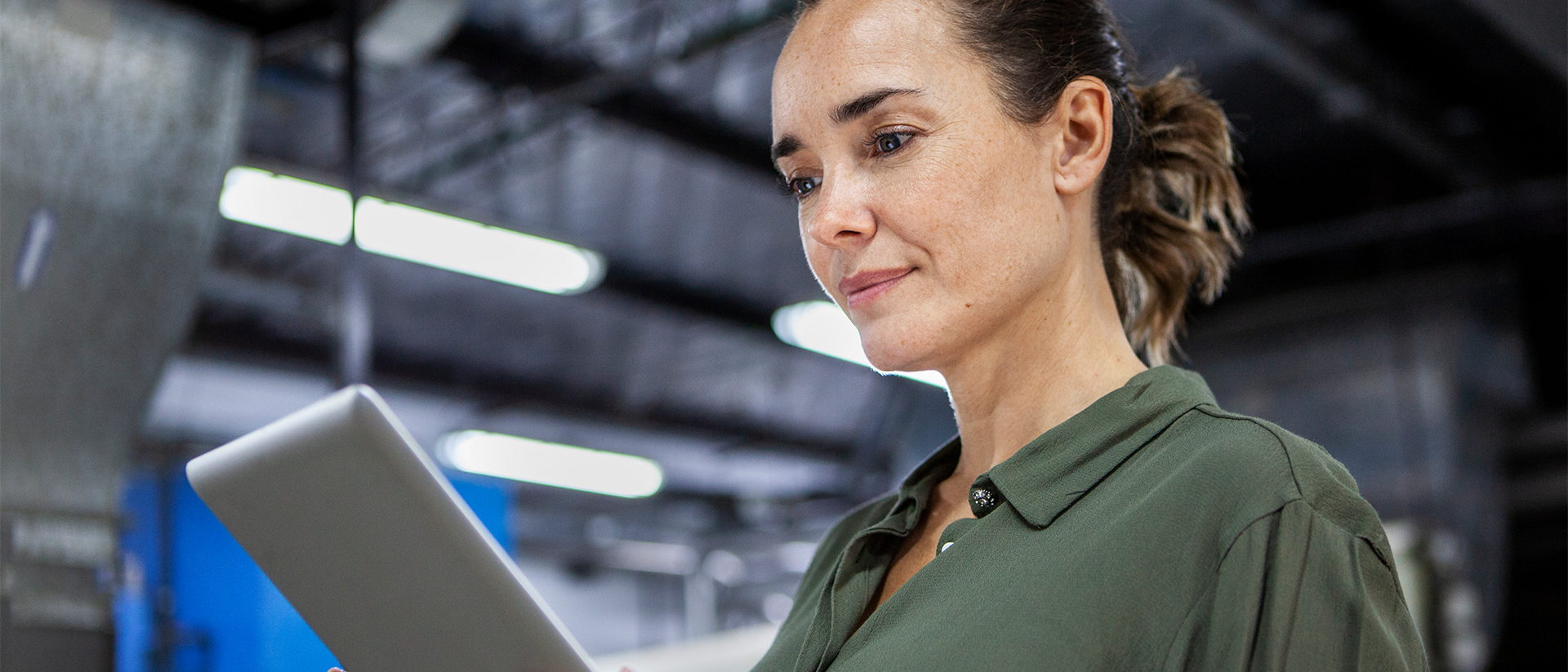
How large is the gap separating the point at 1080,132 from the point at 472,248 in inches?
249

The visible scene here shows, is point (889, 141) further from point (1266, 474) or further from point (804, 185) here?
point (1266, 474)

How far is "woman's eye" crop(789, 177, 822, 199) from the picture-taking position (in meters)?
1.13

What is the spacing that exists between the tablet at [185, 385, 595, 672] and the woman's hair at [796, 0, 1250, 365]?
542mm

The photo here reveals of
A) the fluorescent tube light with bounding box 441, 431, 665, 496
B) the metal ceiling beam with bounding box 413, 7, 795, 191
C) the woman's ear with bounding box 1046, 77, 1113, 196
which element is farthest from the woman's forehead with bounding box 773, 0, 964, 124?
the fluorescent tube light with bounding box 441, 431, 665, 496

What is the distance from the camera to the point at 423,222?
22.7 ft

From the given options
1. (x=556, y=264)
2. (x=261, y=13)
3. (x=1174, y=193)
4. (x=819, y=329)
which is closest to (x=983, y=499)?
(x=1174, y=193)

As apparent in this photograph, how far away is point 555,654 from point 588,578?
55.8ft

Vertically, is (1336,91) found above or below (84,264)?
above

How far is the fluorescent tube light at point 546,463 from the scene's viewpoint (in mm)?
11984

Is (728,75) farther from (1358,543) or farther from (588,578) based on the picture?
(588,578)

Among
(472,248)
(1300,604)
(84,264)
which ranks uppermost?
(472,248)

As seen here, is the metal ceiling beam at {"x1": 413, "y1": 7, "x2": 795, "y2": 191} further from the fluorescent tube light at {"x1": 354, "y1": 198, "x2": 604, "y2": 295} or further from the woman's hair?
the woman's hair

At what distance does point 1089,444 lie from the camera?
97 cm

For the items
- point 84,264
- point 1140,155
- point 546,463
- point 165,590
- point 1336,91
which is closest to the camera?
point 1140,155
